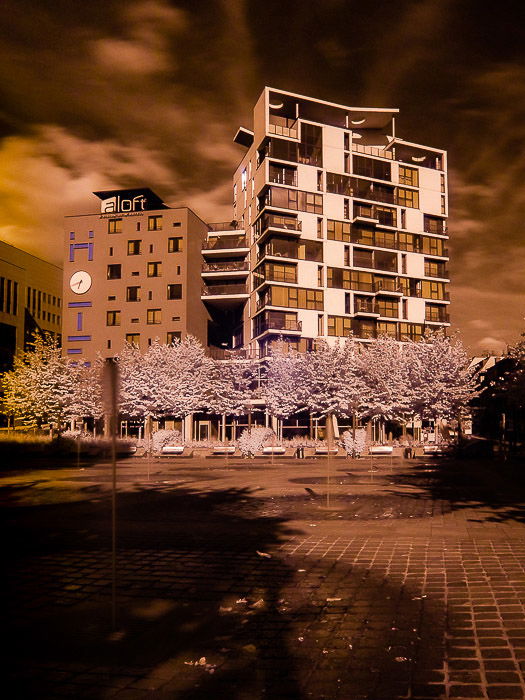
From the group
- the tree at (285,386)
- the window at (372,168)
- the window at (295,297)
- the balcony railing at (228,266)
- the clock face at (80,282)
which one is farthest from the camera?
the window at (372,168)

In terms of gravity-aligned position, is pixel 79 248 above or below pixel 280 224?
below

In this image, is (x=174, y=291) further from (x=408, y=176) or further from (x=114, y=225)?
(x=408, y=176)

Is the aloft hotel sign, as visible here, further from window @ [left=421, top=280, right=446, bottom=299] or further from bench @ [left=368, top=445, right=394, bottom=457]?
bench @ [left=368, top=445, right=394, bottom=457]

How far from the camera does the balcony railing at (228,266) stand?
231 ft

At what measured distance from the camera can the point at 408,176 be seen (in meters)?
75.6

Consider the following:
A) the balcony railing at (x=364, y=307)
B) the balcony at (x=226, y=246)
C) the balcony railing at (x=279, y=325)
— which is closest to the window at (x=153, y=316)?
the balcony at (x=226, y=246)

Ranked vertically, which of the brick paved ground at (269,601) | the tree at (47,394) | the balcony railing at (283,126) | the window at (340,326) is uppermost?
the balcony railing at (283,126)

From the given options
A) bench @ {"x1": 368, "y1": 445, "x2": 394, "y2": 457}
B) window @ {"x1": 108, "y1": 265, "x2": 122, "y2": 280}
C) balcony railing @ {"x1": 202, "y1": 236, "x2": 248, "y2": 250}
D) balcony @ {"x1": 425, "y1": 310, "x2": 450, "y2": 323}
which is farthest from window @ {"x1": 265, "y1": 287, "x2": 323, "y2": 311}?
bench @ {"x1": 368, "y1": 445, "x2": 394, "y2": 457}

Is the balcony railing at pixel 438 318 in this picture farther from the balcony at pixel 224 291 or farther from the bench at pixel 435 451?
the bench at pixel 435 451

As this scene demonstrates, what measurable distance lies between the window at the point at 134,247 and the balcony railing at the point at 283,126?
1834 centimetres

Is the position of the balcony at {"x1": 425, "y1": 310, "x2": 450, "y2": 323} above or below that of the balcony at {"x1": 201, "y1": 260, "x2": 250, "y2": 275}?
below

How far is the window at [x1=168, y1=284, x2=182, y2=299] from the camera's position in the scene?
68125 millimetres

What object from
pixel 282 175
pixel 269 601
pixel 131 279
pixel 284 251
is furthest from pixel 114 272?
pixel 269 601

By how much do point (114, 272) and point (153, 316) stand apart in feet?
22.4
